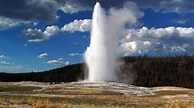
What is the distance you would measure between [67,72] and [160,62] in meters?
44.6

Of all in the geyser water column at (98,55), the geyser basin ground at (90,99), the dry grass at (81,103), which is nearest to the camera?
the dry grass at (81,103)

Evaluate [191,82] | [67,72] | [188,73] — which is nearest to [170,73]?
[188,73]

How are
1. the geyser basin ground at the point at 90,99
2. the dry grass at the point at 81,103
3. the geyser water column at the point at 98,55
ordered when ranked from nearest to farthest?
1. the dry grass at the point at 81,103
2. the geyser basin ground at the point at 90,99
3. the geyser water column at the point at 98,55

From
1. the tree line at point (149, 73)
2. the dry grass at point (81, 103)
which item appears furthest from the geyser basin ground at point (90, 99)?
the tree line at point (149, 73)


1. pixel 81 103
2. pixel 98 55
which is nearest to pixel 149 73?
pixel 98 55

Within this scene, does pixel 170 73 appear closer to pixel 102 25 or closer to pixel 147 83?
pixel 147 83

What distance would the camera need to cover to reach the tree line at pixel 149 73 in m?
144

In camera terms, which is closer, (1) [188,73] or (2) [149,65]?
(1) [188,73]

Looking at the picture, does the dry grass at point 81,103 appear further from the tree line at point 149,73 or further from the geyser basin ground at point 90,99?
the tree line at point 149,73

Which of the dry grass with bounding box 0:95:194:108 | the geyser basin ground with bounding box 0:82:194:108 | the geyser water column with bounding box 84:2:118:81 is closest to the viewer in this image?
the dry grass with bounding box 0:95:194:108

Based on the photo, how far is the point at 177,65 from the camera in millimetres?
165750

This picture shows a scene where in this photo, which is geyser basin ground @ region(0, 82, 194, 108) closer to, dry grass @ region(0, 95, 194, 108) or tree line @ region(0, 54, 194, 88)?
dry grass @ region(0, 95, 194, 108)

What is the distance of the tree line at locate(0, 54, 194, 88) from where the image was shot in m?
144

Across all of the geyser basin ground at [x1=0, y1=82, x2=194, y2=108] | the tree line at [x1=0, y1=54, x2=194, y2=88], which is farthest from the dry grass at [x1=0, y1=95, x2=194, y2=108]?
the tree line at [x1=0, y1=54, x2=194, y2=88]
